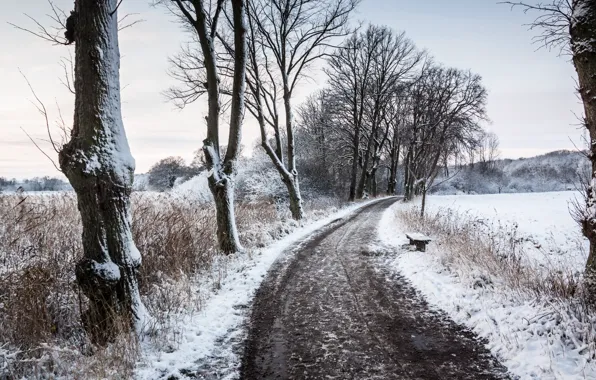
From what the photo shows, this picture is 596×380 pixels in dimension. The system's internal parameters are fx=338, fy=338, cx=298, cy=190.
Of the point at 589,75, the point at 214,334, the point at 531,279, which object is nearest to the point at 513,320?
the point at 531,279

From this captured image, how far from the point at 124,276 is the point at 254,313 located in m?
1.97

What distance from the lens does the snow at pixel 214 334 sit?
3.59 meters

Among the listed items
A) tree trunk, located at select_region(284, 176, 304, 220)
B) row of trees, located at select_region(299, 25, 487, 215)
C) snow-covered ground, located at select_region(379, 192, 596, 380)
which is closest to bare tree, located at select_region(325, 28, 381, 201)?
row of trees, located at select_region(299, 25, 487, 215)

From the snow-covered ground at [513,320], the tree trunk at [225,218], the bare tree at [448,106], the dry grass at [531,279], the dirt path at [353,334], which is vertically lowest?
the dirt path at [353,334]

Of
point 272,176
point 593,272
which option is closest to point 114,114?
point 593,272

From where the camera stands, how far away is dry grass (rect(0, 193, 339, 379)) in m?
3.25

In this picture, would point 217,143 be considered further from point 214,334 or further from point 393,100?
point 393,100

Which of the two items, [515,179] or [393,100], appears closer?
[393,100]

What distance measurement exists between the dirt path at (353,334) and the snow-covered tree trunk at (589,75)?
5.76 feet

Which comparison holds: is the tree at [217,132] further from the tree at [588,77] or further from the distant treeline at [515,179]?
the distant treeline at [515,179]

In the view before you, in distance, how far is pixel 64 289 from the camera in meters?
4.42

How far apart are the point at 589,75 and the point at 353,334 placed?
14.1 feet

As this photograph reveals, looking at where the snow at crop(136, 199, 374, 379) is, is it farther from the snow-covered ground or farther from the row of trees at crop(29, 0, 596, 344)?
the snow-covered ground

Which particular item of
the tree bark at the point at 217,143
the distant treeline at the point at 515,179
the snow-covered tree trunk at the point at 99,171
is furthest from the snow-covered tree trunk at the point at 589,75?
the distant treeline at the point at 515,179
